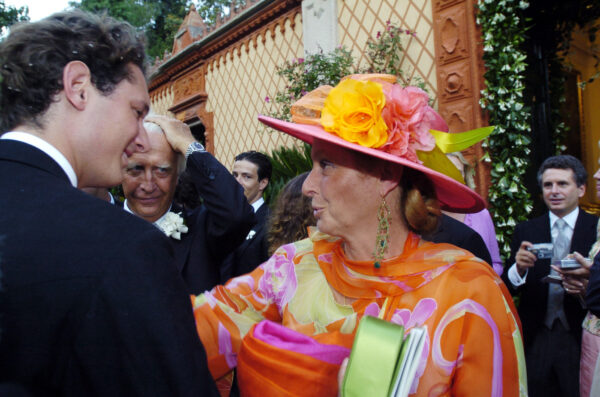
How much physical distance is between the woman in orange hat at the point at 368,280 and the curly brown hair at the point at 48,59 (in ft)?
2.06

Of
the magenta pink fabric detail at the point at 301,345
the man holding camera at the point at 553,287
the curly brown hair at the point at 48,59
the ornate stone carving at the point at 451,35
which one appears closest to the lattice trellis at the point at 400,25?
the ornate stone carving at the point at 451,35

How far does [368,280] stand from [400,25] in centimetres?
479

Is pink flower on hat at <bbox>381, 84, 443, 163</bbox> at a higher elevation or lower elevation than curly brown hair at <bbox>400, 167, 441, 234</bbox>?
higher

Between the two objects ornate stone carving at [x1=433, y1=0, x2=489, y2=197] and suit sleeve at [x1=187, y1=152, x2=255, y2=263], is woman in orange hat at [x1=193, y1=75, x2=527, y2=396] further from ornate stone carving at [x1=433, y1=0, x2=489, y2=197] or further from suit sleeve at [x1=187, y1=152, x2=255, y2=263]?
ornate stone carving at [x1=433, y1=0, x2=489, y2=197]

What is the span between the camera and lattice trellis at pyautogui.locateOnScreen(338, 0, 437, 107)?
17.6 feet

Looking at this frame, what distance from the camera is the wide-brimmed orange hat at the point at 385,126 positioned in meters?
1.48

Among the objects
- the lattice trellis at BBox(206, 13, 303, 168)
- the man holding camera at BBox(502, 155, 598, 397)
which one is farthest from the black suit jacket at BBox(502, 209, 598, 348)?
the lattice trellis at BBox(206, 13, 303, 168)

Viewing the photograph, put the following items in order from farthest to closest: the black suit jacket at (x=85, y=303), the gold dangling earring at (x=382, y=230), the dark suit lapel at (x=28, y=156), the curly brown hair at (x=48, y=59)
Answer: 1. the gold dangling earring at (x=382, y=230)
2. the curly brown hair at (x=48, y=59)
3. the dark suit lapel at (x=28, y=156)
4. the black suit jacket at (x=85, y=303)

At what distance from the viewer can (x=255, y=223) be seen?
2441mm

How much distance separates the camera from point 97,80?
41.6 inches

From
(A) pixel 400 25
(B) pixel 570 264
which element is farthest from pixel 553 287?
(A) pixel 400 25

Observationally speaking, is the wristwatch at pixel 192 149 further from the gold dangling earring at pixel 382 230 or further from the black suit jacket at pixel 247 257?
the gold dangling earring at pixel 382 230

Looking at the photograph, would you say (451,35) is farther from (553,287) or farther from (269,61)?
(269,61)

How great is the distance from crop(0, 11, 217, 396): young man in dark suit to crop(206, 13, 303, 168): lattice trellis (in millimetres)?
6099
